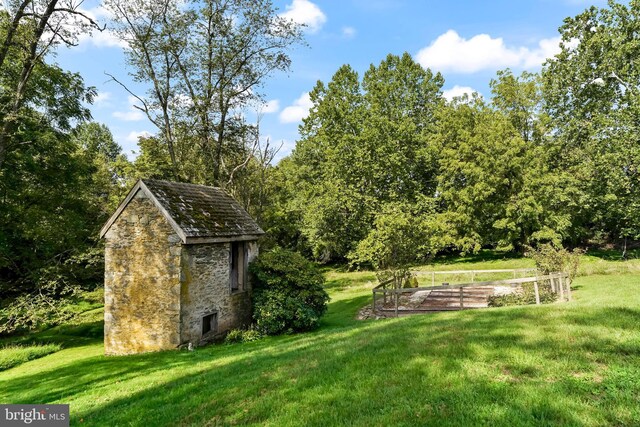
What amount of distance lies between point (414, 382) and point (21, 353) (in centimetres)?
1871

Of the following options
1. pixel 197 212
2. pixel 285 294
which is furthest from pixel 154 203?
pixel 285 294

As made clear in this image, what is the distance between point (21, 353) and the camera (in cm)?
1561

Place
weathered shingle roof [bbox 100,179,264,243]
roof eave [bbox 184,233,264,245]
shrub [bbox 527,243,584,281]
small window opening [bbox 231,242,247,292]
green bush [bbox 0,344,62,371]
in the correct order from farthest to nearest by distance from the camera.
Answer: small window opening [bbox 231,242,247,292]
shrub [bbox 527,243,584,281]
green bush [bbox 0,344,62,371]
weathered shingle roof [bbox 100,179,264,243]
roof eave [bbox 184,233,264,245]

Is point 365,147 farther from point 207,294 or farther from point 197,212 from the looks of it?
point 207,294

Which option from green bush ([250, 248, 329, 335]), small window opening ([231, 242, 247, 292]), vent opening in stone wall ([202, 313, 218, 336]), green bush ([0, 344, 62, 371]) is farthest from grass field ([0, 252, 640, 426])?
small window opening ([231, 242, 247, 292])

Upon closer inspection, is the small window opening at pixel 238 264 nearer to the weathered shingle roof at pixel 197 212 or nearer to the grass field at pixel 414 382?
the weathered shingle roof at pixel 197 212

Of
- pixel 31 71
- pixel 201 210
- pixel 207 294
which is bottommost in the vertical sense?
pixel 207 294

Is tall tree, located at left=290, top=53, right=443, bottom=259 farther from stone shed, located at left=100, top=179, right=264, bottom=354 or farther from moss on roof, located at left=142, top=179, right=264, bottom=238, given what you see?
stone shed, located at left=100, top=179, right=264, bottom=354

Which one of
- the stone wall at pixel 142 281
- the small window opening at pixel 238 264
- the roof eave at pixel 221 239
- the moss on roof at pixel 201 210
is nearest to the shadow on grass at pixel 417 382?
the stone wall at pixel 142 281

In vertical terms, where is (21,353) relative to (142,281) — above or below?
below

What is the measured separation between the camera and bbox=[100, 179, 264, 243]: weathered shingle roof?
1328 centimetres

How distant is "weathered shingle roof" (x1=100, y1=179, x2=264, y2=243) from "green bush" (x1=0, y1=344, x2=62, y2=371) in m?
7.16

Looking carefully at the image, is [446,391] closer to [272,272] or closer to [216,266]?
[216,266]

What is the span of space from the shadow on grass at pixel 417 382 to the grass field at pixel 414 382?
0.07 ft
